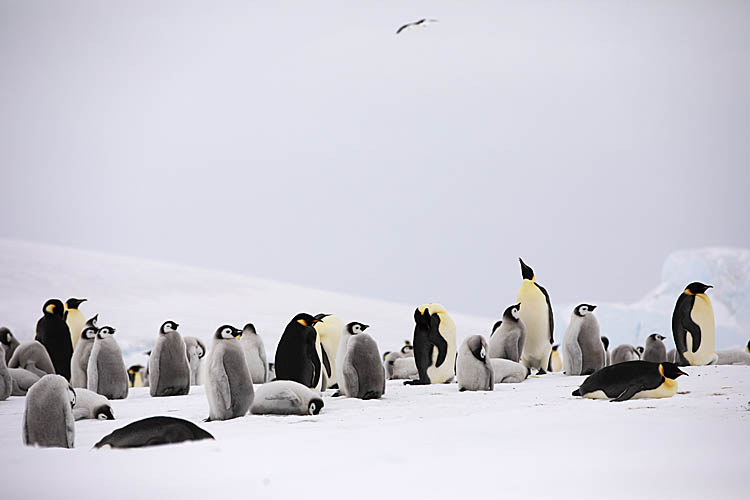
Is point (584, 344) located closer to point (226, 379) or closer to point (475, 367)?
point (475, 367)

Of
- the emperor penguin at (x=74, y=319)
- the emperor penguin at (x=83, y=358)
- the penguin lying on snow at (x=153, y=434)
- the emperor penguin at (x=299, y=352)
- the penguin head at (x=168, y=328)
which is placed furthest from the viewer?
the emperor penguin at (x=74, y=319)

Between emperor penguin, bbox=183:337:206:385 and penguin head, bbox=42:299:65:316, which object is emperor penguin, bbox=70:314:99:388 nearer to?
penguin head, bbox=42:299:65:316

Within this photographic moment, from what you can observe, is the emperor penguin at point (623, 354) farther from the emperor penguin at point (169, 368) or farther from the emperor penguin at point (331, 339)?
the emperor penguin at point (169, 368)

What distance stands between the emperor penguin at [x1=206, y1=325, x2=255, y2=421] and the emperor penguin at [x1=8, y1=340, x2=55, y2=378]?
2.62 meters

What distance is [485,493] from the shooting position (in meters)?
2.74

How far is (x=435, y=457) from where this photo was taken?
320 centimetres

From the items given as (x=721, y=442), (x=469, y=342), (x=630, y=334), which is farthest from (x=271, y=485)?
(x=630, y=334)

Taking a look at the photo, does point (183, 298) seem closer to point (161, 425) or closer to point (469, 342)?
point (469, 342)

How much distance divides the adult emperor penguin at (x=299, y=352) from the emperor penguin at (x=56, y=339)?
2.49m

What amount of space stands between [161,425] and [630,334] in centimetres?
1274

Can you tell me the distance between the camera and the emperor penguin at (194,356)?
7.79 meters

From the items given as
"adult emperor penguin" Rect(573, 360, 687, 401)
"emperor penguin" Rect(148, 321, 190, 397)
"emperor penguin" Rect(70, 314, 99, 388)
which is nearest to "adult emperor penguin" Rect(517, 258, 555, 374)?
"adult emperor penguin" Rect(573, 360, 687, 401)

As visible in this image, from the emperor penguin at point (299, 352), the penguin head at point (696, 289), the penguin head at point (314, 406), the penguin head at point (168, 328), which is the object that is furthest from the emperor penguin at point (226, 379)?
the penguin head at point (696, 289)

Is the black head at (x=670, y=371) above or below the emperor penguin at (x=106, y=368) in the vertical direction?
below
